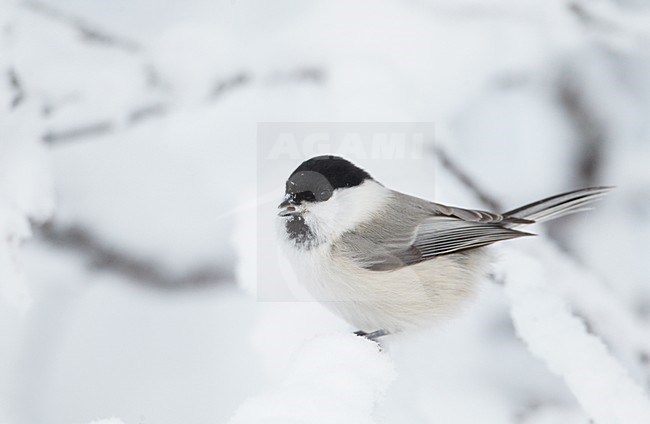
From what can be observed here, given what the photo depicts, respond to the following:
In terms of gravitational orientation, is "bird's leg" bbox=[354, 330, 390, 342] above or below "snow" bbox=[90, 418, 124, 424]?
above

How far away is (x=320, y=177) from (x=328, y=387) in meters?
0.32

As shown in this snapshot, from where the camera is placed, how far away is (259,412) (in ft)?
A: 2.76

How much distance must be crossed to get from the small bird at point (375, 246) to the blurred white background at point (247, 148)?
0.17 meters

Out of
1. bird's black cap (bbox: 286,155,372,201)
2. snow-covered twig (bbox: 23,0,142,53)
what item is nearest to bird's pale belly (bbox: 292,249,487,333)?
bird's black cap (bbox: 286,155,372,201)

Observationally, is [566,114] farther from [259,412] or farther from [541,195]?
[259,412]

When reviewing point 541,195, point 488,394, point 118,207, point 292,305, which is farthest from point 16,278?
point 541,195

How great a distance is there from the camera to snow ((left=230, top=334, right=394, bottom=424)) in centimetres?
82

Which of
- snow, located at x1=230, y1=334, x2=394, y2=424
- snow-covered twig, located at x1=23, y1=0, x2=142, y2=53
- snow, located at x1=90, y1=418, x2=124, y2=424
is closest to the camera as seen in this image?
snow, located at x1=230, y1=334, x2=394, y2=424

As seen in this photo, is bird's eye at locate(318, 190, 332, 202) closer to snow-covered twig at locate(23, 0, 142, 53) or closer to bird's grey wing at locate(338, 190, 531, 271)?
bird's grey wing at locate(338, 190, 531, 271)

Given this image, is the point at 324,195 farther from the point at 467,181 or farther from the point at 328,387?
the point at 467,181

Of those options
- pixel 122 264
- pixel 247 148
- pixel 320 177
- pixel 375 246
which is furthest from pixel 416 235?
pixel 122 264

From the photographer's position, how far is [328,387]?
0.85m

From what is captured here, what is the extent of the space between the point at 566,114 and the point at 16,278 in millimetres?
1120

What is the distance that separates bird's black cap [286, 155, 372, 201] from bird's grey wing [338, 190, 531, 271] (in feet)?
0.27
